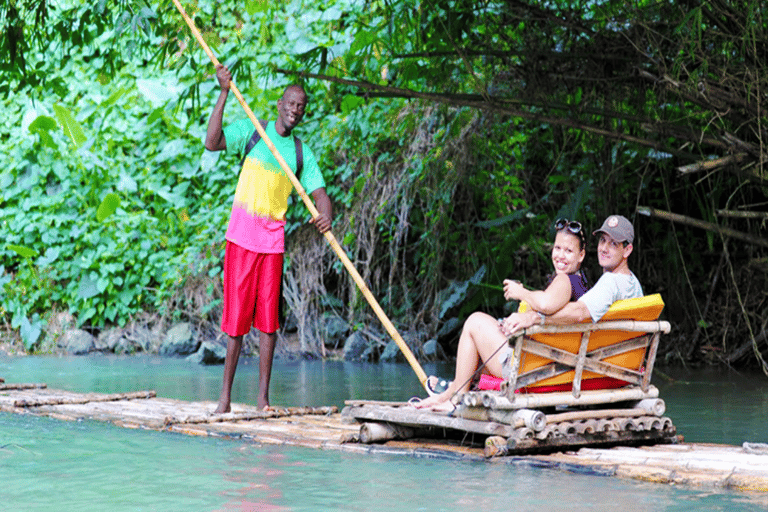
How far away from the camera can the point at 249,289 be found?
5.51 metres

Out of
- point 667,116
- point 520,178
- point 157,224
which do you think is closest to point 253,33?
point 157,224

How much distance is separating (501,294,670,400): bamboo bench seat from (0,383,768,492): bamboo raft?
127 mm

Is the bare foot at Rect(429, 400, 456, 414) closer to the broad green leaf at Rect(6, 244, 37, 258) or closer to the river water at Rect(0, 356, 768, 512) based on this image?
the river water at Rect(0, 356, 768, 512)

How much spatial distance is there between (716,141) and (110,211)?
24.3ft

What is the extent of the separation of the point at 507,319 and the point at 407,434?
839 millimetres

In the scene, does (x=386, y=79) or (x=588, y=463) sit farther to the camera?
(x=386, y=79)

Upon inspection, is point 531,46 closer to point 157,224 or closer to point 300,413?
point 300,413

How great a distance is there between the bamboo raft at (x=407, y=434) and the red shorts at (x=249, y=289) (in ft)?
1.58

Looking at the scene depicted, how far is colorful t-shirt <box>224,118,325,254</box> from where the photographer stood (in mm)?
5430

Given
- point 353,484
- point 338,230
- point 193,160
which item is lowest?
point 353,484

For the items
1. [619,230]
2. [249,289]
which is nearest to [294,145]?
[249,289]

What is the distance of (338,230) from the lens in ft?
33.6

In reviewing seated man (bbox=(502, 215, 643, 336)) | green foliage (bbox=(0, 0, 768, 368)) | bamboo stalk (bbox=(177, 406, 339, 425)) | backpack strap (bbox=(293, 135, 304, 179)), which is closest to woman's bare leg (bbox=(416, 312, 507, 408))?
seated man (bbox=(502, 215, 643, 336))

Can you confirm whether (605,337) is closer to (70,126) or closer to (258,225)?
(258,225)
